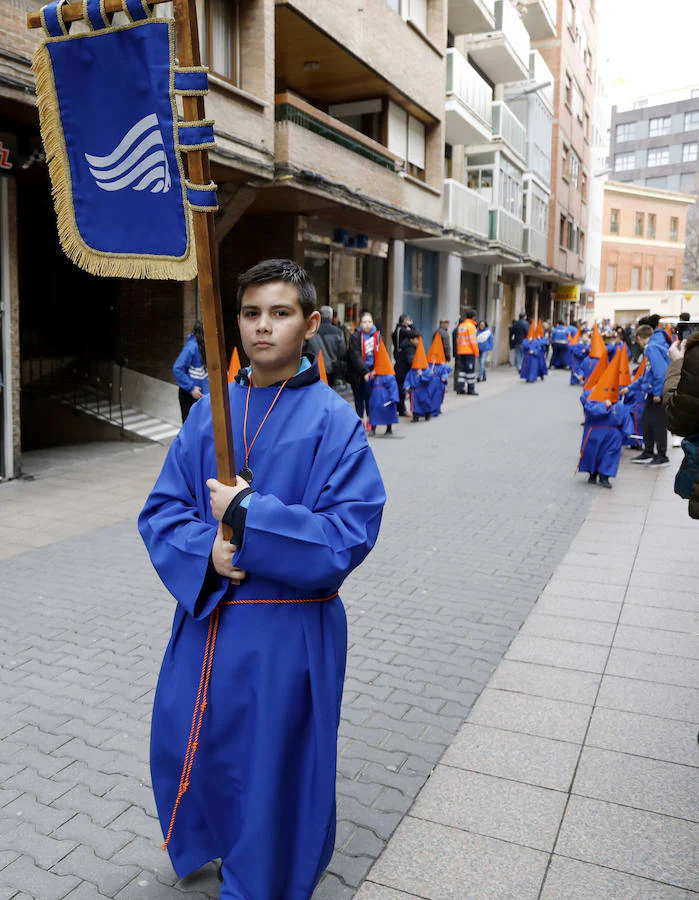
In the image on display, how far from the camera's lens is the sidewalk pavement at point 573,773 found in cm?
267

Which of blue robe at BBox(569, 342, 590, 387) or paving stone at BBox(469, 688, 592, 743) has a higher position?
blue robe at BBox(569, 342, 590, 387)

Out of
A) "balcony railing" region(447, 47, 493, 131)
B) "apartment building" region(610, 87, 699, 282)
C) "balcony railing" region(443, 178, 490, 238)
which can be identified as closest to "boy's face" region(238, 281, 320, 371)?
"balcony railing" region(443, 178, 490, 238)

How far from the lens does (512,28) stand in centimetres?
2670

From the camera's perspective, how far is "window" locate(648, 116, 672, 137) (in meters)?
87.4

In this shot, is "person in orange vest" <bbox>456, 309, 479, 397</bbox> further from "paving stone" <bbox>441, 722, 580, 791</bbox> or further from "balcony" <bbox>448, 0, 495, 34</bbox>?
"paving stone" <bbox>441, 722, 580, 791</bbox>

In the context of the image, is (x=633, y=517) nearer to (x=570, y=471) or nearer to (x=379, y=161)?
(x=570, y=471)

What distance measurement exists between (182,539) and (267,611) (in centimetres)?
30

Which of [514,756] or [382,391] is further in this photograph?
[382,391]

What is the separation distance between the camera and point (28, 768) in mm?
3277

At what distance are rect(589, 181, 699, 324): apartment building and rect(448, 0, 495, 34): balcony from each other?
46.2 m

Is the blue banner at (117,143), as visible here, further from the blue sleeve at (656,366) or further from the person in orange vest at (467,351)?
the person in orange vest at (467,351)

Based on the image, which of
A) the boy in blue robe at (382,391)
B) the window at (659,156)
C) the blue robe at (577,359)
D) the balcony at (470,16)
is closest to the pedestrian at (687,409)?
the boy in blue robe at (382,391)

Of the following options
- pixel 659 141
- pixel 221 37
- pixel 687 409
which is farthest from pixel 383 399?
pixel 659 141

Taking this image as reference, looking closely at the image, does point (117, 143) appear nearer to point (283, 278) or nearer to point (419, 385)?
point (283, 278)
